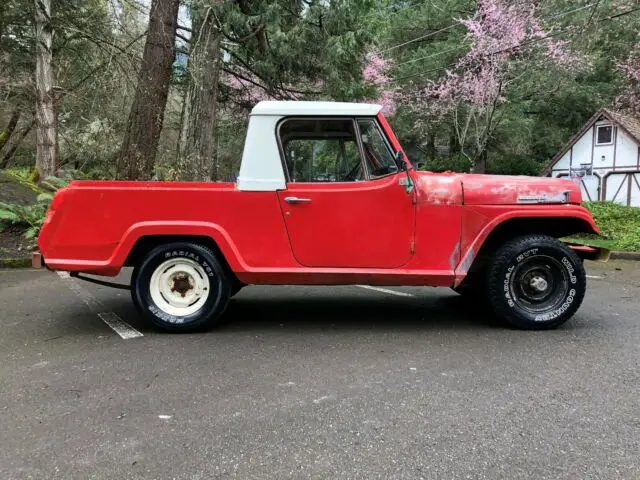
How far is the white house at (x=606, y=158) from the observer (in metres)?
25.5

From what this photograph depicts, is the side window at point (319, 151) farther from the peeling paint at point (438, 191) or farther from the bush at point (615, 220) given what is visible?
the bush at point (615, 220)

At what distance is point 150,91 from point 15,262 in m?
3.93

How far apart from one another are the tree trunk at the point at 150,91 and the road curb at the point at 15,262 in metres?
2.33

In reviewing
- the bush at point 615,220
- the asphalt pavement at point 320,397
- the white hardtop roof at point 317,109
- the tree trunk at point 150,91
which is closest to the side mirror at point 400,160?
the white hardtop roof at point 317,109

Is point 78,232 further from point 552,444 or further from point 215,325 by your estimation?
point 552,444

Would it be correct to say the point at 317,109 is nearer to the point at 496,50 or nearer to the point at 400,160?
the point at 400,160

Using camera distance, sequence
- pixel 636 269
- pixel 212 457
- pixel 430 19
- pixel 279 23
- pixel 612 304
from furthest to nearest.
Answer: pixel 430 19
pixel 279 23
pixel 636 269
pixel 612 304
pixel 212 457

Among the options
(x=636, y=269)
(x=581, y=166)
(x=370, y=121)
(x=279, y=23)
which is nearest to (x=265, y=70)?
(x=279, y=23)

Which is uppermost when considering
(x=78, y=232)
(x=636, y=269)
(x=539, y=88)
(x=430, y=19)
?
(x=430, y=19)

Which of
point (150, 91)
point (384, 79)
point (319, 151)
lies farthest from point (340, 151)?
point (384, 79)

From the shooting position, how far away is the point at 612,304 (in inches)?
225

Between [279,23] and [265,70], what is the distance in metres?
1.61

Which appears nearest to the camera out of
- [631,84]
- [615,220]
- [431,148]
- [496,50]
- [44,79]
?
[44,79]

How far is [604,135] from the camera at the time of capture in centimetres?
2675
